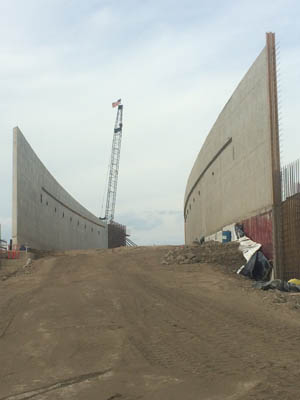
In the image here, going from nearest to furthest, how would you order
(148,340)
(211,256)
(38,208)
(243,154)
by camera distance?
(148,340) < (211,256) < (243,154) < (38,208)

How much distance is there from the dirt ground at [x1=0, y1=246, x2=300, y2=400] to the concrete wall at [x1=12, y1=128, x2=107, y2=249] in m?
8.07

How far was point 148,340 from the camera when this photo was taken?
22.4ft

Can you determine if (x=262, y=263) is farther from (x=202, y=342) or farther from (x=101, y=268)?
(x=202, y=342)

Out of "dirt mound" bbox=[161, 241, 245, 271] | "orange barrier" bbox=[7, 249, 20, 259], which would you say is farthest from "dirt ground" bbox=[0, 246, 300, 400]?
"orange barrier" bbox=[7, 249, 20, 259]

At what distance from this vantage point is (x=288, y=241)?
45.0 feet

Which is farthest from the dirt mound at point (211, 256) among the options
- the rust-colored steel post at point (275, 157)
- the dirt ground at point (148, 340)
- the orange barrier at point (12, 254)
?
the orange barrier at point (12, 254)

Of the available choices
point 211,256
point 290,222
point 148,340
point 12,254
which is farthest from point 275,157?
point 12,254

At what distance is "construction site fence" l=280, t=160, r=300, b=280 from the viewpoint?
13.1m

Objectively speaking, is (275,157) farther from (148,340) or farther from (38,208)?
(38,208)

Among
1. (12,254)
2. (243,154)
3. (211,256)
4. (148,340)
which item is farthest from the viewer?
(12,254)

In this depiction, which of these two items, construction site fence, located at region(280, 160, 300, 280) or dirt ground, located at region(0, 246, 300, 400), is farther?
construction site fence, located at region(280, 160, 300, 280)

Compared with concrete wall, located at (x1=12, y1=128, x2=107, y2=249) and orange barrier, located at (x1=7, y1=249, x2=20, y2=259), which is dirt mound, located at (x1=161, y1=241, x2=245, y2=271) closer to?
orange barrier, located at (x1=7, y1=249, x2=20, y2=259)

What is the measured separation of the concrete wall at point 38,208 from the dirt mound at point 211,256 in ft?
25.7

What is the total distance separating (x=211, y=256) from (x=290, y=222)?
11.7 feet
